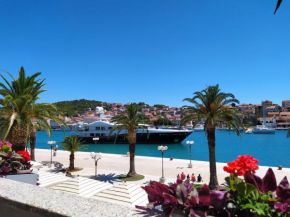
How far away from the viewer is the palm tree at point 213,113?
16422 mm

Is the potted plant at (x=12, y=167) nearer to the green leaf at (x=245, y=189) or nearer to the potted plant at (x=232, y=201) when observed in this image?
the potted plant at (x=232, y=201)

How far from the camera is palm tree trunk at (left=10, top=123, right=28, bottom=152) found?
30.7 feet

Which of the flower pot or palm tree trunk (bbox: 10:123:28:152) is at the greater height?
palm tree trunk (bbox: 10:123:28:152)

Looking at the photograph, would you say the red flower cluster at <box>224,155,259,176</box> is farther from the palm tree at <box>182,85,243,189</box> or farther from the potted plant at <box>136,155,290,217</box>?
the palm tree at <box>182,85,243,189</box>

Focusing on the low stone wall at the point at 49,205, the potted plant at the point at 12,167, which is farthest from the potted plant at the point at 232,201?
the potted plant at the point at 12,167

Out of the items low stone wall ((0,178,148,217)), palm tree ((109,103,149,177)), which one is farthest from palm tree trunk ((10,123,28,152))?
palm tree ((109,103,149,177))

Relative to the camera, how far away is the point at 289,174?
23.8 m

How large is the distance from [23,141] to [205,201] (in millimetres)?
9875

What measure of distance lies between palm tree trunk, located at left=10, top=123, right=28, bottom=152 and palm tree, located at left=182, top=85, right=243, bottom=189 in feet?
38.5

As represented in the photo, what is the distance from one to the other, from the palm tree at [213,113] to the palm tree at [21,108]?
10915 mm

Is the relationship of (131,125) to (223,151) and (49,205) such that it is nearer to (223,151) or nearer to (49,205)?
(49,205)

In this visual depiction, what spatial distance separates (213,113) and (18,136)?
502 inches

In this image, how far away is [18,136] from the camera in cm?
945

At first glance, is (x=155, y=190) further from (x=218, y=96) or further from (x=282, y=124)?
(x=282, y=124)
